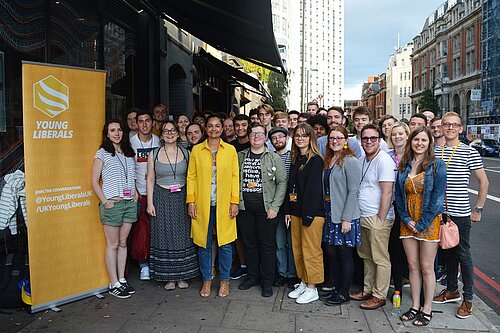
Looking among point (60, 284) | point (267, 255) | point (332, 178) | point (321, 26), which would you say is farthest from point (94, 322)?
point (321, 26)

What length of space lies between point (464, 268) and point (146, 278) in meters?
3.66

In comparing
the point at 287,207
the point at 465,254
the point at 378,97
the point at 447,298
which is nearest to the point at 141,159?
the point at 287,207

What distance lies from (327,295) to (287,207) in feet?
3.56

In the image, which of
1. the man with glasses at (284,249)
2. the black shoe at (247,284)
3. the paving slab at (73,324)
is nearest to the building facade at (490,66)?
the man with glasses at (284,249)

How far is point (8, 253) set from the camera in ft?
16.1

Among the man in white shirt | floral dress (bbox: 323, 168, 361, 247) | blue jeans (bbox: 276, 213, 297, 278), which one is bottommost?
blue jeans (bbox: 276, 213, 297, 278)

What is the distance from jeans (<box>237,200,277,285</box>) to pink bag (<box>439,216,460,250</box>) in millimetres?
1754

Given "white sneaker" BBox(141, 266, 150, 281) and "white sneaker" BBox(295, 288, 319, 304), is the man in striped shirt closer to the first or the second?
"white sneaker" BBox(295, 288, 319, 304)

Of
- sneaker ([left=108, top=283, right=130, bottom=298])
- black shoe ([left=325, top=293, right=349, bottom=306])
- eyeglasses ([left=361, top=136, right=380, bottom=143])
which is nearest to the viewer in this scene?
eyeglasses ([left=361, top=136, right=380, bottom=143])

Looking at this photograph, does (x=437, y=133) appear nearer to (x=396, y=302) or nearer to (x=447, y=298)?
(x=447, y=298)

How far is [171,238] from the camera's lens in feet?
16.3

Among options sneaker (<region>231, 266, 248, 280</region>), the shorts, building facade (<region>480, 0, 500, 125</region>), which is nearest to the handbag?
sneaker (<region>231, 266, 248, 280</region>)

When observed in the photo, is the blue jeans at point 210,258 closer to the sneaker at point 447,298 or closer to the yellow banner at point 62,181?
the yellow banner at point 62,181

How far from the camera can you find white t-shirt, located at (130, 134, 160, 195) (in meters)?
5.21
